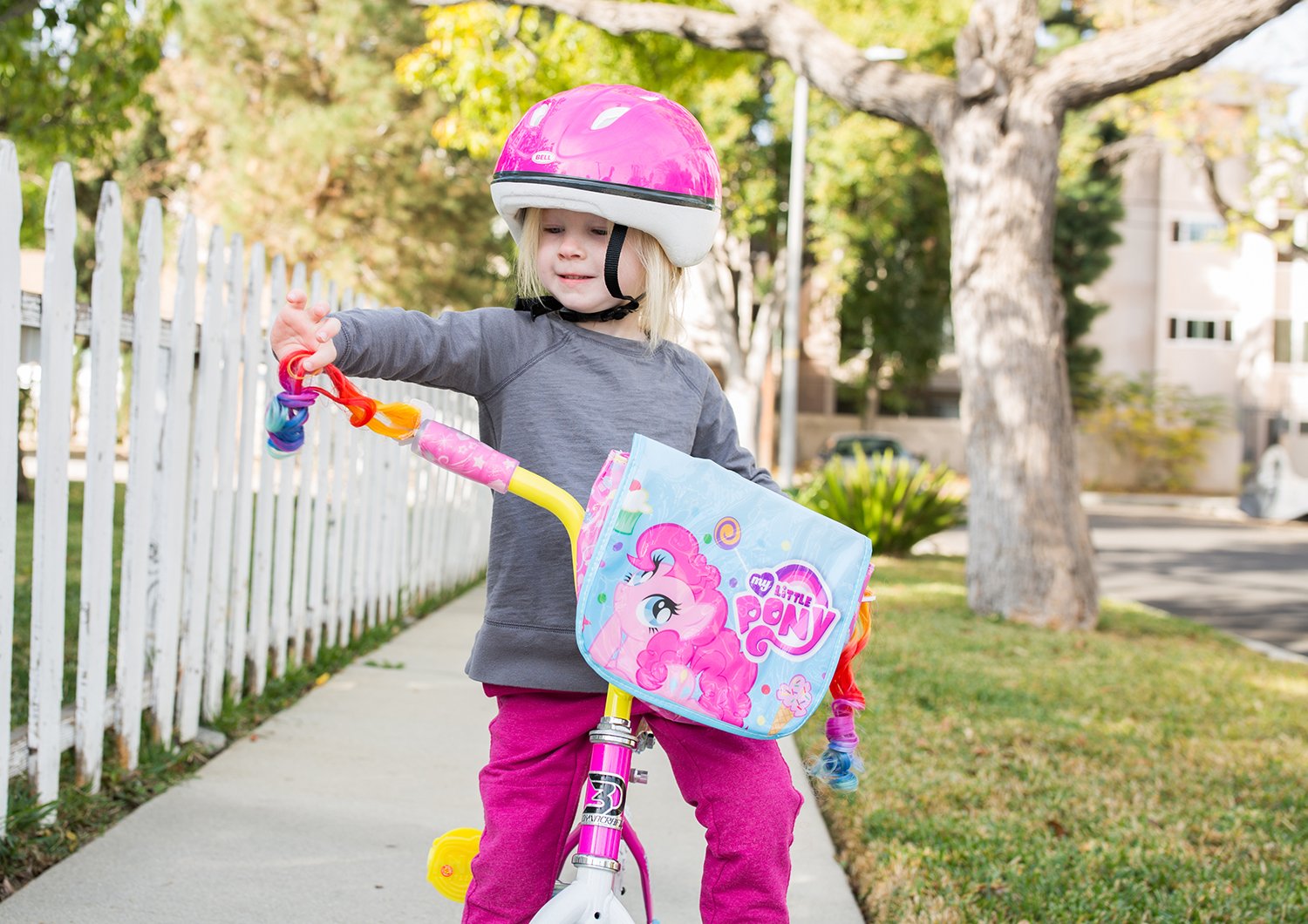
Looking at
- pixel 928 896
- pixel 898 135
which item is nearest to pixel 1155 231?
pixel 898 135

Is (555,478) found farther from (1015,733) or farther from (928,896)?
(1015,733)

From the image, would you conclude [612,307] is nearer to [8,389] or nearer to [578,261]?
[578,261]

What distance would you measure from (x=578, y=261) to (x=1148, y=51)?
606cm

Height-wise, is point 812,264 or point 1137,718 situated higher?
point 812,264

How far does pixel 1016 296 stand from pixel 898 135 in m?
17.6

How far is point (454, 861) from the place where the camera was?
7.95ft

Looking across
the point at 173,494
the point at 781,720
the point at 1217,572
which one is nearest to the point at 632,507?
the point at 781,720

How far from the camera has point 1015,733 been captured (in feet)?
16.4

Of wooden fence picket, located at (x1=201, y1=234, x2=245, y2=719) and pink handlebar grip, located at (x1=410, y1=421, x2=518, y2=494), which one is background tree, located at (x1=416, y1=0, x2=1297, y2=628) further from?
pink handlebar grip, located at (x1=410, y1=421, x2=518, y2=494)

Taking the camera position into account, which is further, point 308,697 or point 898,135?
point 898,135

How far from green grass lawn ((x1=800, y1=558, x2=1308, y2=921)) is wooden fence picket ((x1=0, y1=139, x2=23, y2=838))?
2.16m

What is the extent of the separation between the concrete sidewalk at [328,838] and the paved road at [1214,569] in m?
6.47

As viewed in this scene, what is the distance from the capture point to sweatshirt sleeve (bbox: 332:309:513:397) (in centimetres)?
199

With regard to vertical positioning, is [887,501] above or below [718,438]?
below
